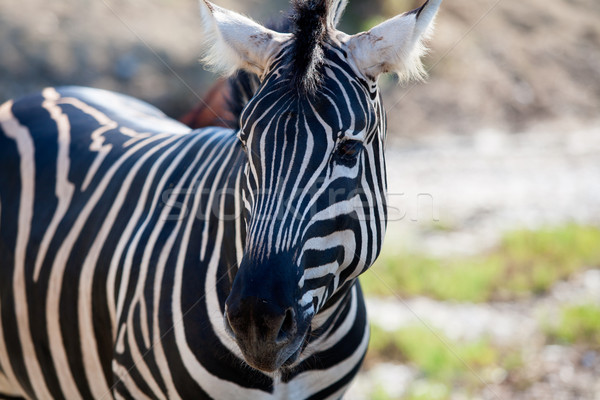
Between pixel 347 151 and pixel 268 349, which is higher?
pixel 347 151

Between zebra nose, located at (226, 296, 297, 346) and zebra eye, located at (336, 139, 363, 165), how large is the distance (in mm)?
578

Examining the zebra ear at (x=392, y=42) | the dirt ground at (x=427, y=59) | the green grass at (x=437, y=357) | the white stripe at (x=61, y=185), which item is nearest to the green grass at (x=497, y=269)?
the green grass at (x=437, y=357)

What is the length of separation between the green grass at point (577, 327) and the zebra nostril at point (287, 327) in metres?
4.05

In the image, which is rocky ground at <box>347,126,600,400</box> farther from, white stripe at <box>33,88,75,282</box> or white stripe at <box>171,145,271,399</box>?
white stripe at <box>33,88,75,282</box>

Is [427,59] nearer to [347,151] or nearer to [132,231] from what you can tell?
[132,231]

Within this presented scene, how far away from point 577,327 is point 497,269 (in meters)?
1.25

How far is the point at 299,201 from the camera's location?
2.06 metres

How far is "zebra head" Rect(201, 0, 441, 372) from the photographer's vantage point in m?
1.95

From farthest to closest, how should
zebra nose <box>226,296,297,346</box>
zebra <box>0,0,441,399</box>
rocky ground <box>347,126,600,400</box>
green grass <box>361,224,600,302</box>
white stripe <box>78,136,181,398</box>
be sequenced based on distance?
green grass <box>361,224,600,302</box> → rocky ground <box>347,126,600,400</box> → white stripe <box>78,136,181,398</box> → zebra <box>0,0,441,399</box> → zebra nose <box>226,296,297,346</box>

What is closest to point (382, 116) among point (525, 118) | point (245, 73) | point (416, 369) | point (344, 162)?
point (344, 162)

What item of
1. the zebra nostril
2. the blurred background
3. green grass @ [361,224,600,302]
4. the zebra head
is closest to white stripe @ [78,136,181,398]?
the zebra head

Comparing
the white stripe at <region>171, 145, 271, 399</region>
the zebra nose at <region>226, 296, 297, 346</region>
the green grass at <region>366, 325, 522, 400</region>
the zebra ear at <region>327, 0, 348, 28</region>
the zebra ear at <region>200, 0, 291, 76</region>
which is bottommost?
the green grass at <region>366, 325, 522, 400</region>

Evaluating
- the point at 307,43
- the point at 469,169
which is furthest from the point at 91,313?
the point at 469,169

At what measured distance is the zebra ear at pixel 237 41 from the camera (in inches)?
94.3
